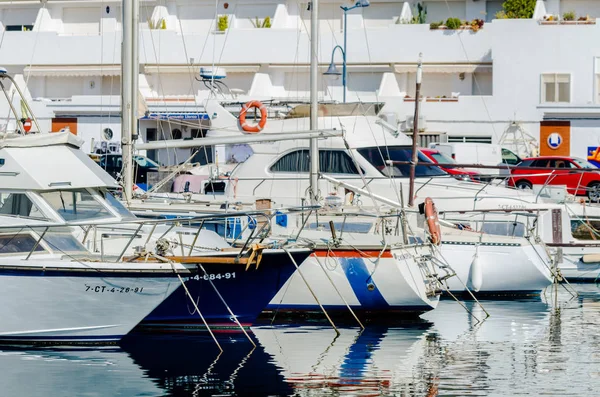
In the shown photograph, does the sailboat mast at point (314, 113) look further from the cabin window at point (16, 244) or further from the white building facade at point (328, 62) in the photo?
the white building facade at point (328, 62)

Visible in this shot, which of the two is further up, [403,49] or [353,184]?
[403,49]

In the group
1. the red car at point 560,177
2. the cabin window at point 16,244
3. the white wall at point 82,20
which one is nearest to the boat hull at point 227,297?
the cabin window at point 16,244

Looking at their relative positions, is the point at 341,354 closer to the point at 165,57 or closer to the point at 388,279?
the point at 388,279

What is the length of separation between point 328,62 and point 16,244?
30096 millimetres

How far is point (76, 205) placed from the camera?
62.1ft

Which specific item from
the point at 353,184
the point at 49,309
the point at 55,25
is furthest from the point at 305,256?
the point at 55,25

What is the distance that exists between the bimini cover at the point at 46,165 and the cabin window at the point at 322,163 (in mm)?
9112

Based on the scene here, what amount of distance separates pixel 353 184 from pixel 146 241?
9.94m

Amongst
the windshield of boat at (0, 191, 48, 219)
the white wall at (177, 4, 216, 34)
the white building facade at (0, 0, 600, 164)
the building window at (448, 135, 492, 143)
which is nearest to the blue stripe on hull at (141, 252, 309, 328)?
the windshield of boat at (0, 191, 48, 219)

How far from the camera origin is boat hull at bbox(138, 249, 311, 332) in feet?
58.3

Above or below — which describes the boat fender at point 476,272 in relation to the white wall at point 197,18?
below

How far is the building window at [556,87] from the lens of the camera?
4397cm

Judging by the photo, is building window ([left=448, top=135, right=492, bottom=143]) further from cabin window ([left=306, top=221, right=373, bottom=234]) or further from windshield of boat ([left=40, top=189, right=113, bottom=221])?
windshield of boat ([left=40, top=189, right=113, bottom=221])

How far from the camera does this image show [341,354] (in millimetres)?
17328
